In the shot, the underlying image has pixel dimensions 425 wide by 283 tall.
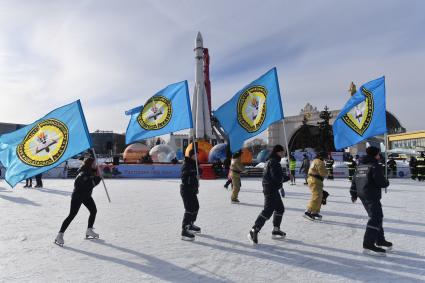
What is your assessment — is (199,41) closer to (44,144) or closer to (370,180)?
(44,144)

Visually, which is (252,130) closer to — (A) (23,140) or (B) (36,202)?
(A) (23,140)

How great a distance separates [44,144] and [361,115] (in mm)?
8381

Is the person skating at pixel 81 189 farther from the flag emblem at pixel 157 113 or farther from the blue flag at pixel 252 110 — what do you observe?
the blue flag at pixel 252 110

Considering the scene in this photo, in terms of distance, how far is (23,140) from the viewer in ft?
27.2

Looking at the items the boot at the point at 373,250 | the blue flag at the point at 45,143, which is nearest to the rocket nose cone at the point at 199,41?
the blue flag at the point at 45,143

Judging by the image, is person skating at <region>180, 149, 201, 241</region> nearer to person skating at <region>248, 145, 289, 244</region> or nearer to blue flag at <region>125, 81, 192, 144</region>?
person skating at <region>248, 145, 289, 244</region>

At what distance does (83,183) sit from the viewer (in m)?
6.80

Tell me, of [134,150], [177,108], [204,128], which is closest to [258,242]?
[177,108]

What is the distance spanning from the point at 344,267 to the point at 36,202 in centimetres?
1128

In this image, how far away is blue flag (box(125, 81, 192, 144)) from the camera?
1052 cm

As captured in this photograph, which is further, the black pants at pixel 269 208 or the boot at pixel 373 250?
the black pants at pixel 269 208

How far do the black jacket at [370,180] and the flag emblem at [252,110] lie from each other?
4.68 m

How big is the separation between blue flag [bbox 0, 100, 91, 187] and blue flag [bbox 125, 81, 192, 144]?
244 centimetres

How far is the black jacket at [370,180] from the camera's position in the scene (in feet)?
19.1
